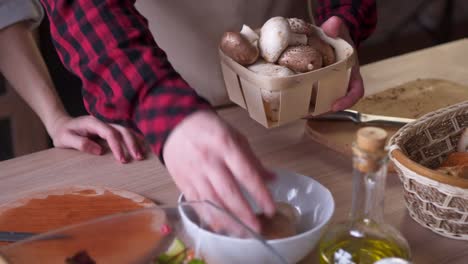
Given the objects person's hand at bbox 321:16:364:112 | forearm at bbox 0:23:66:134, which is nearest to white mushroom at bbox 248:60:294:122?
person's hand at bbox 321:16:364:112

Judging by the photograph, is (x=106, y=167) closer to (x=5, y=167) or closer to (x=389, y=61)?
(x=5, y=167)

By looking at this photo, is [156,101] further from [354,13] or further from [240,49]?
[354,13]

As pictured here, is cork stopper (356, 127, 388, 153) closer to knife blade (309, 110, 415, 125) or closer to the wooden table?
the wooden table

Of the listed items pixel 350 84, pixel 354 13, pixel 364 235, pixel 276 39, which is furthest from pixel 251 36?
pixel 364 235

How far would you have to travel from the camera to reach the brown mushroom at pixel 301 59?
818 mm

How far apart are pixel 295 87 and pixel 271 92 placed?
0.03 m

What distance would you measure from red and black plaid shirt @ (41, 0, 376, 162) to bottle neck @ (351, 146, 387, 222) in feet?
0.62

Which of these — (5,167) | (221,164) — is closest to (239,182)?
(221,164)

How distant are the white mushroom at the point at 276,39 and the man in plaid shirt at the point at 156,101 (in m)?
0.10

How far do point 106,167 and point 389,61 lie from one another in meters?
0.64

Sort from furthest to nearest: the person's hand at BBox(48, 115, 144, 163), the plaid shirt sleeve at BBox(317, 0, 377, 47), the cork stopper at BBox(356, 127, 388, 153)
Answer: the plaid shirt sleeve at BBox(317, 0, 377, 47) < the person's hand at BBox(48, 115, 144, 163) < the cork stopper at BBox(356, 127, 388, 153)

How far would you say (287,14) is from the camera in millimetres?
1187

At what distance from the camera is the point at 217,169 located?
1.94 ft

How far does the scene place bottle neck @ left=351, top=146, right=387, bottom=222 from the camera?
54 cm
